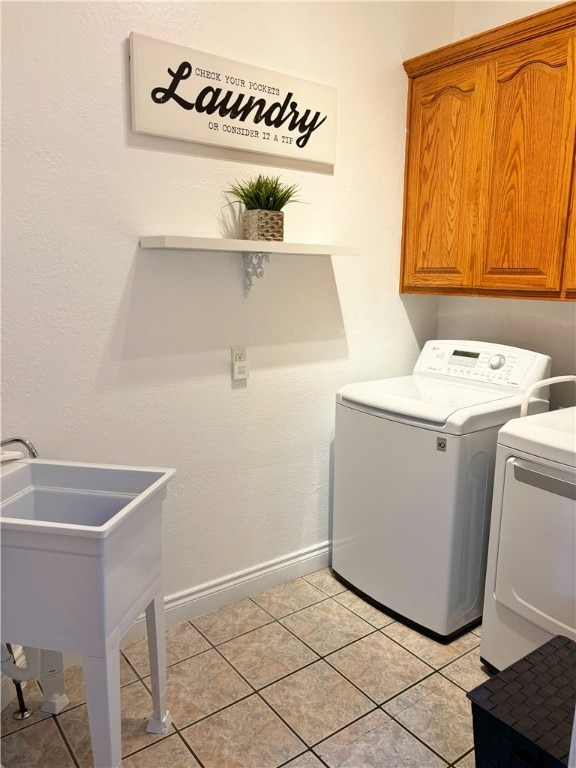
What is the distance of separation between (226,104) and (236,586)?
186 cm

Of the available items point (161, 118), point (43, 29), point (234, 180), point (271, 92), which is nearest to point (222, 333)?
point (234, 180)

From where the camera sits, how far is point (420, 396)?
85.1 inches

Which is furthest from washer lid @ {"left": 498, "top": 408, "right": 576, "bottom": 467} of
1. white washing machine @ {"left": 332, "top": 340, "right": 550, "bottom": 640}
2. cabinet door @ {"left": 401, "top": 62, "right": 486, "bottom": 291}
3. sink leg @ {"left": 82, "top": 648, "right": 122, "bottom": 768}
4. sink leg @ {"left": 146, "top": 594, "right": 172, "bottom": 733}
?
sink leg @ {"left": 82, "top": 648, "right": 122, "bottom": 768}

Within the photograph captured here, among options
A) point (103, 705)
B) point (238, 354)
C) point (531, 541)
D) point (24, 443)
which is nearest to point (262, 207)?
point (238, 354)

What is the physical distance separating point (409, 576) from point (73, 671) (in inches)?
49.0

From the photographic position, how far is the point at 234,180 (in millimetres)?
2037

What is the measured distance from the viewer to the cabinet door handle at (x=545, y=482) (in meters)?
1.59

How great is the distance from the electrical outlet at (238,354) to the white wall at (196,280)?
0.11 ft

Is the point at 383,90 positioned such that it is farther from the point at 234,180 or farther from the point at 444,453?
the point at 444,453

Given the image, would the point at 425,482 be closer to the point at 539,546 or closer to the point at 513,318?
the point at 539,546

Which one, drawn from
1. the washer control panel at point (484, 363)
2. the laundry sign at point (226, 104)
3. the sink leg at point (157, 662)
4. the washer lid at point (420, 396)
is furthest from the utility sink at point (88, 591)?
the washer control panel at point (484, 363)

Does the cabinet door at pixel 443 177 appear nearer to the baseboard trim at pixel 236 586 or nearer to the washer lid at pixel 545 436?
the washer lid at pixel 545 436

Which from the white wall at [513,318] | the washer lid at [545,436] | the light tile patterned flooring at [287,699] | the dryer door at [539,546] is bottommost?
the light tile patterned flooring at [287,699]

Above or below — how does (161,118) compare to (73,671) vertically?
above
